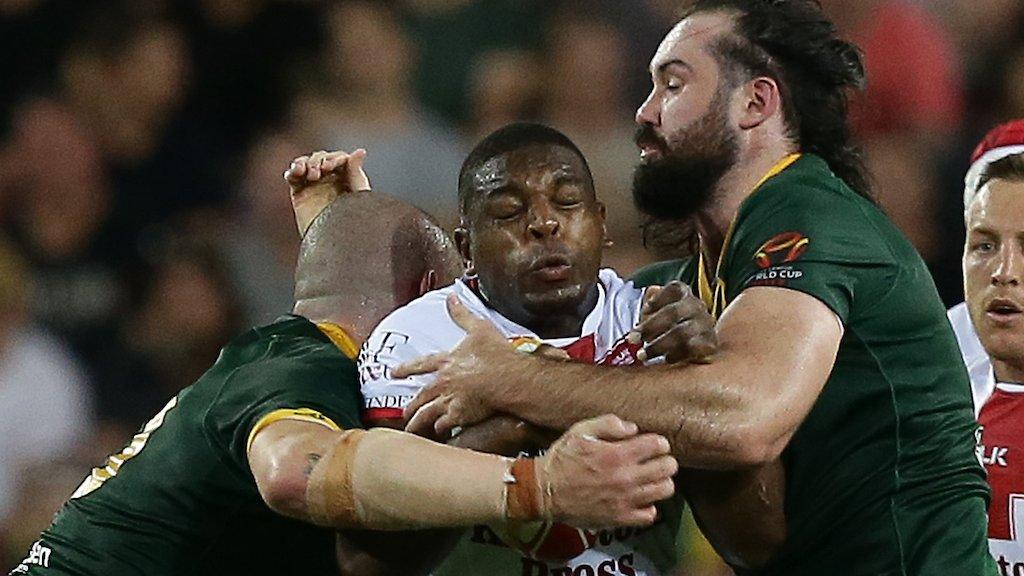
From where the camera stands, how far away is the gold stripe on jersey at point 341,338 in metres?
3.63

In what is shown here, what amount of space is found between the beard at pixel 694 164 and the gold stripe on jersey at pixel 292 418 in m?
0.95

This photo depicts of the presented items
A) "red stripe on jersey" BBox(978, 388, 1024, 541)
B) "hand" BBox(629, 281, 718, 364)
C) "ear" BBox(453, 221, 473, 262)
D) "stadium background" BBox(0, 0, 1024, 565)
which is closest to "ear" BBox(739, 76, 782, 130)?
"ear" BBox(453, 221, 473, 262)

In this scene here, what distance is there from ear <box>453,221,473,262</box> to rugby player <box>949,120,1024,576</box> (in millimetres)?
1489

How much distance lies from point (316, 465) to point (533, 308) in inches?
26.6

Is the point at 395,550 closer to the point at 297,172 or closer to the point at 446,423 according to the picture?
the point at 446,423

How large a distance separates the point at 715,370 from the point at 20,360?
151 inches

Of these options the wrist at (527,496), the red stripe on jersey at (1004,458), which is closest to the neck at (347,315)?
the wrist at (527,496)

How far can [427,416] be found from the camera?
318 cm

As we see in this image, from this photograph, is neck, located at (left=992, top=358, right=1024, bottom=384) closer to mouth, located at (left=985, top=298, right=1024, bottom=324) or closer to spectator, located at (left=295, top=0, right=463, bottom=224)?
mouth, located at (left=985, top=298, right=1024, bottom=324)

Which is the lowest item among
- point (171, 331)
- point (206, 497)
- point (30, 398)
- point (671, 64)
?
point (30, 398)

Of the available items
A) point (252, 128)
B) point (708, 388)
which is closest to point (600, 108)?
point (252, 128)

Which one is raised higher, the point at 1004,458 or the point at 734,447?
the point at 734,447

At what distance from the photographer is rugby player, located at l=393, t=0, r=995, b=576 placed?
3029 mm

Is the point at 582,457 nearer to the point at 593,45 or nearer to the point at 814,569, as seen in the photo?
the point at 814,569
